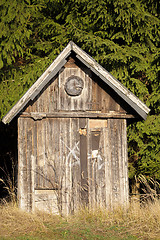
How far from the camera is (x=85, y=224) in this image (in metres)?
7.94

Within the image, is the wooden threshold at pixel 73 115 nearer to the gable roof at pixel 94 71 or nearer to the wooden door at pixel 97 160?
the wooden door at pixel 97 160

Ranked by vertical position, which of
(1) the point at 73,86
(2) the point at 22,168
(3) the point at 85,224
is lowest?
(3) the point at 85,224

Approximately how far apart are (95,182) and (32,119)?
2.41m

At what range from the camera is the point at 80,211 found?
8758 mm

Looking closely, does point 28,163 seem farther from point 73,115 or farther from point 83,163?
point 73,115

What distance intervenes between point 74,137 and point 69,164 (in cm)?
74

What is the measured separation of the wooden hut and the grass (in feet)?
1.36

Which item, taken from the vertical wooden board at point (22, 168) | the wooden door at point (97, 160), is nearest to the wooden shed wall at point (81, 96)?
the wooden door at point (97, 160)

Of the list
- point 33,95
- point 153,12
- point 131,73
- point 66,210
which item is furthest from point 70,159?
point 153,12

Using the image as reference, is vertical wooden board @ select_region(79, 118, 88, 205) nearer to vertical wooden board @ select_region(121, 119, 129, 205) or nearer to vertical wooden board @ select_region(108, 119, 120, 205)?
vertical wooden board @ select_region(108, 119, 120, 205)

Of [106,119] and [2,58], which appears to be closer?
[106,119]

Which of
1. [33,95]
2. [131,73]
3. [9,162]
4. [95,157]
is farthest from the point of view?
[9,162]

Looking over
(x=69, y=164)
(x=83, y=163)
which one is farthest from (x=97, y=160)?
(x=69, y=164)

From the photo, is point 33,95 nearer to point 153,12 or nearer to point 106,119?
point 106,119
